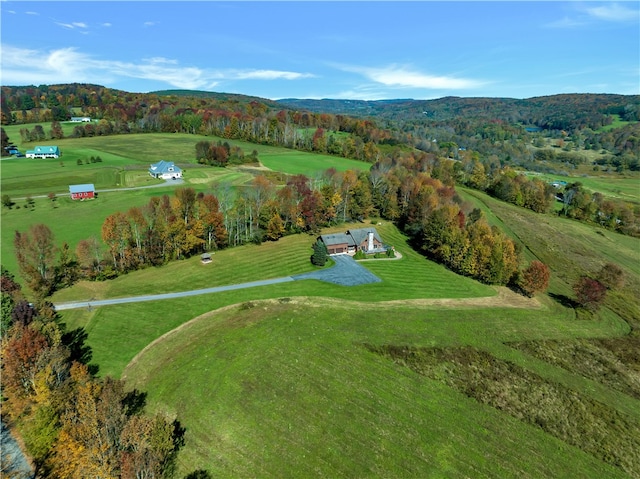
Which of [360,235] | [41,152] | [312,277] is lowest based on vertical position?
[312,277]

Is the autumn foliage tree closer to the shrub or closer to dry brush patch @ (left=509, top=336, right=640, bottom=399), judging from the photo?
dry brush patch @ (left=509, top=336, right=640, bottom=399)

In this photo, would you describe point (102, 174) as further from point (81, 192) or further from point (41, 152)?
point (41, 152)

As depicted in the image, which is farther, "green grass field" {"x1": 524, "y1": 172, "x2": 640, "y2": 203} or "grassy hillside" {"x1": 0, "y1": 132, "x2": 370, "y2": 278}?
"green grass field" {"x1": 524, "y1": 172, "x2": 640, "y2": 203}

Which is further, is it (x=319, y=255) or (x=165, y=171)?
(x=165, y=171)

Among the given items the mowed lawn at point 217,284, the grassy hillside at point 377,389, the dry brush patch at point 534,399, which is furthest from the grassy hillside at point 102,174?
the dry brush patch at point 534,399

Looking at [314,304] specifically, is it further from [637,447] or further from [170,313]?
[637,447]

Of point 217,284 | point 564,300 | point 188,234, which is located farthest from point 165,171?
point 564,300

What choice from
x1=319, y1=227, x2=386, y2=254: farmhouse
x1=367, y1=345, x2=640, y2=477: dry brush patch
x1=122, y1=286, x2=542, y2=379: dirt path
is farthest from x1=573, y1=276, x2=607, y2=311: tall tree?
x1=319, y1=227, x2=386, y2=254: farmhouse
